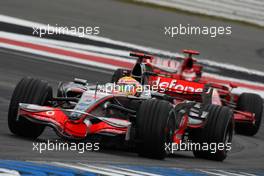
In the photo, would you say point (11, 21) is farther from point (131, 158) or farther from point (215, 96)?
point (131, 158)

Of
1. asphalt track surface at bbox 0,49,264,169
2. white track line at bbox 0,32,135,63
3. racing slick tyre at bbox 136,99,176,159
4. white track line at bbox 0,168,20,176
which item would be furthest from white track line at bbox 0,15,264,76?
white track line at bbox 0,168,20,176

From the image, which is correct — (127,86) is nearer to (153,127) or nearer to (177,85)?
(153,127)

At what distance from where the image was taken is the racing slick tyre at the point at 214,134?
1207cm

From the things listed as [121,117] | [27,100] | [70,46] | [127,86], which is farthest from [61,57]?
[27,100]

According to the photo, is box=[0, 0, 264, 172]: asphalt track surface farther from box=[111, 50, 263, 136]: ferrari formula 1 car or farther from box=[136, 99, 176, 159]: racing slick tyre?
box=[136, 99, 176, 159]: racing slick tyre

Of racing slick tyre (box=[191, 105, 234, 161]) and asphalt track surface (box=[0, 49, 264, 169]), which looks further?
racing slick tyre (box=[191, 105, 234, 161])

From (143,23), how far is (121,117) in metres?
12.7

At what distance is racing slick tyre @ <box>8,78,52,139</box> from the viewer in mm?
11203

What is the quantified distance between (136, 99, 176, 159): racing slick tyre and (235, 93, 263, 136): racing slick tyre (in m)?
5.29

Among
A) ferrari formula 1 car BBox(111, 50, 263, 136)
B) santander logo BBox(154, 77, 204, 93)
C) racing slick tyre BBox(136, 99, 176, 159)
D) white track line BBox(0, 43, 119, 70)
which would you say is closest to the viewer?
racing slick tyre BBox(136, 99, 176, 159)

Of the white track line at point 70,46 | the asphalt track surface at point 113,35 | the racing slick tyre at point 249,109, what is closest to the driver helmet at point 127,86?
the asphalt track surface at point 113,35

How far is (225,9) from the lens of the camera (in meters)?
25.0

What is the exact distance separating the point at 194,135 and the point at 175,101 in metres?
0.84

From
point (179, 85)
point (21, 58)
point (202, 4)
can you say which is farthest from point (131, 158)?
point (202, 4)
